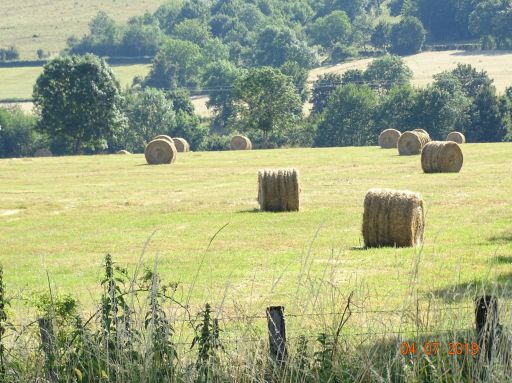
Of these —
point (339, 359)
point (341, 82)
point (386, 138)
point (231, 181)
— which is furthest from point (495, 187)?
point (341, 82)

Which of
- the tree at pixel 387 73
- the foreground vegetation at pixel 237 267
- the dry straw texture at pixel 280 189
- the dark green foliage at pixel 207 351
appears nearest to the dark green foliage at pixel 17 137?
the tree at pixel 387 73

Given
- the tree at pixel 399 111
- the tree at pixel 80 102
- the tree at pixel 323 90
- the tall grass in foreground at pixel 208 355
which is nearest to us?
the tall grass in foreground at pixel 208 355

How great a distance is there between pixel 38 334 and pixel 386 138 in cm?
7209

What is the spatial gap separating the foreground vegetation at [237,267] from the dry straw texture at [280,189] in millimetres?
567

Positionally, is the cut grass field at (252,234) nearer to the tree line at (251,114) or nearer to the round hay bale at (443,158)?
the round hay bale at (443,158)

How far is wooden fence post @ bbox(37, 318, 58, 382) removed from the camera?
11.0 m

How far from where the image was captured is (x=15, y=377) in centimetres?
1113

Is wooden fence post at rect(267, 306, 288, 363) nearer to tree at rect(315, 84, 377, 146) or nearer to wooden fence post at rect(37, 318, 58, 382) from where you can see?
wooden fence post at rect(37, 318, 58, 382)

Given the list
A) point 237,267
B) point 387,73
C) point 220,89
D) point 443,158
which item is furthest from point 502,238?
point 220,89

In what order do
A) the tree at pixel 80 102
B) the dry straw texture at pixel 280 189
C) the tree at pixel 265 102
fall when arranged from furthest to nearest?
the tree at pixel 265 102 < the tree at pixel 80 102 < the dry straw texture at pixel 280 189

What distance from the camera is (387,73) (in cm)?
18012

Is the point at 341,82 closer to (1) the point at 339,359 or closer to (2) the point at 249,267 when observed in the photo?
(2) the point at 249,267

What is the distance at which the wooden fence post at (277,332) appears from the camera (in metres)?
10.6

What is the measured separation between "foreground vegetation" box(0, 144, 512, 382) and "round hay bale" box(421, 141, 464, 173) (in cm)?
78
